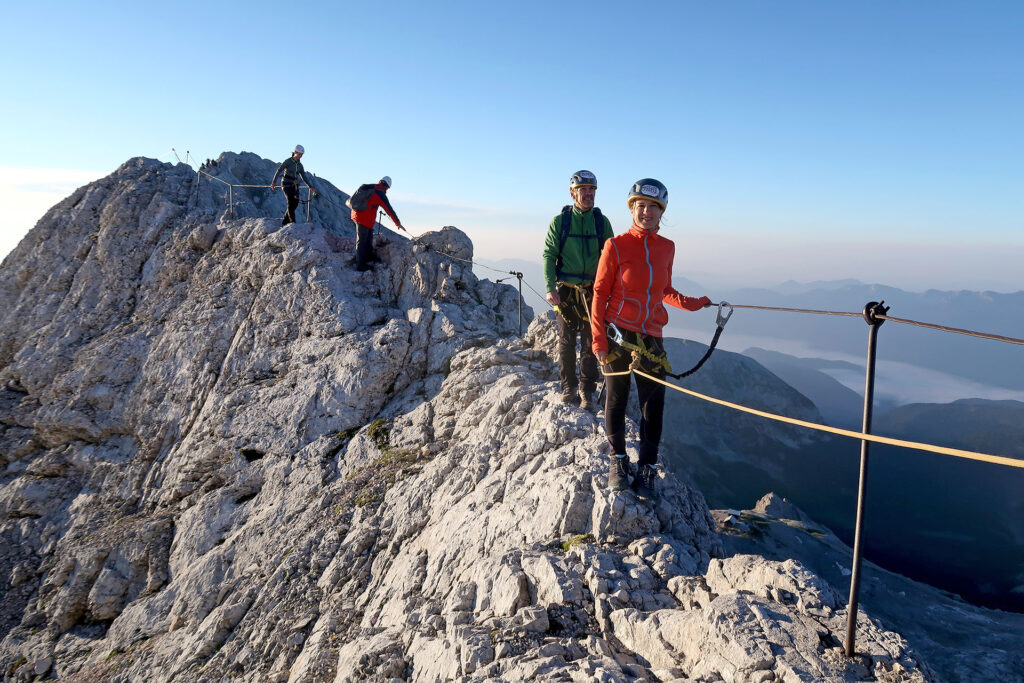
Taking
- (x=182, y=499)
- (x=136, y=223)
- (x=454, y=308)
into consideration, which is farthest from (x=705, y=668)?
(x=136, y=223)

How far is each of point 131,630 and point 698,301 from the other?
12298 mm

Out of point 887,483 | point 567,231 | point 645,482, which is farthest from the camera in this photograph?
point 887,483

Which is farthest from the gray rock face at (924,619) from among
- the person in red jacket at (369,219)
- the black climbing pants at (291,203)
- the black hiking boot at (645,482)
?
the black climbing pants at (291,203)

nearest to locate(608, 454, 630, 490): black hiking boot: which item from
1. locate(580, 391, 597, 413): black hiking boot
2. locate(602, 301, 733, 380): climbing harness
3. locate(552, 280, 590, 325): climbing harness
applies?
locate(602, 301, 733, 380): climbing harness

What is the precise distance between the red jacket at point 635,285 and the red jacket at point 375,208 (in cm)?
917

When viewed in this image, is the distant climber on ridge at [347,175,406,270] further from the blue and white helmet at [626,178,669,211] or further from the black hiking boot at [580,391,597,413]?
the blue and white helmet at [626,178,669,211]

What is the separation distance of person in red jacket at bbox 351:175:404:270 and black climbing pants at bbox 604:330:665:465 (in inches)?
372

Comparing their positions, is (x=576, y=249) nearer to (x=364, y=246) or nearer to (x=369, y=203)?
(x=369, y=203)

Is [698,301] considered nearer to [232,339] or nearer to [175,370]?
[232,339]

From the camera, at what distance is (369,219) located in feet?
50.1

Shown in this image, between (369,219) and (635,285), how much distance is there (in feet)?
34.2

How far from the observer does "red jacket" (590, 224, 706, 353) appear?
22.4 ft

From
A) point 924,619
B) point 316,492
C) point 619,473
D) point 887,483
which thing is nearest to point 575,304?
point 619,473

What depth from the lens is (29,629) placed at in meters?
12.5
